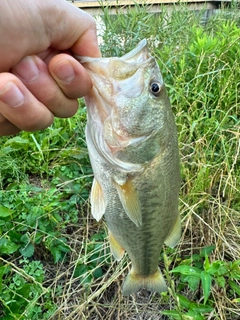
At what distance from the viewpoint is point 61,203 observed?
2.72 m

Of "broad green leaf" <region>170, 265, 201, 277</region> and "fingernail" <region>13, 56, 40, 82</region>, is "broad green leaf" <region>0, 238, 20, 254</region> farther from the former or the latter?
"fingernail" <region>13, 56, 40, 82</region>

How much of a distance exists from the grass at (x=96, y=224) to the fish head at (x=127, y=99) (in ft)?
2.54

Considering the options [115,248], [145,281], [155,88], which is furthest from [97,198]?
[145,281]

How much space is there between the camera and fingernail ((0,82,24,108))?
126 cm

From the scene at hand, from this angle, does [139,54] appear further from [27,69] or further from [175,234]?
[175,234]

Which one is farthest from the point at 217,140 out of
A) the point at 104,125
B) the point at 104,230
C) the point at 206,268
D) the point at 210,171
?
the point at 104,125

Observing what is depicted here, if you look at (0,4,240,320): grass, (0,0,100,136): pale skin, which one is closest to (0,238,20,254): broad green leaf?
(0,4,240,320): grass

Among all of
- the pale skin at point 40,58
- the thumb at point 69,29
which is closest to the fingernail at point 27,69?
the pale skin at point 40,58

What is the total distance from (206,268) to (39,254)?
3.93 ft

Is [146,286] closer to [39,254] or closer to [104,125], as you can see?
[104,125]

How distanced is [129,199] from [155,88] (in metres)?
0.40

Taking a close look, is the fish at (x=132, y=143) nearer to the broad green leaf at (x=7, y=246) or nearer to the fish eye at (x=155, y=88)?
the fish eye at (x=155, y=88)

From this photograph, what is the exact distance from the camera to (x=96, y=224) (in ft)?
9.34

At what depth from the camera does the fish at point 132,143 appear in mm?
1417
